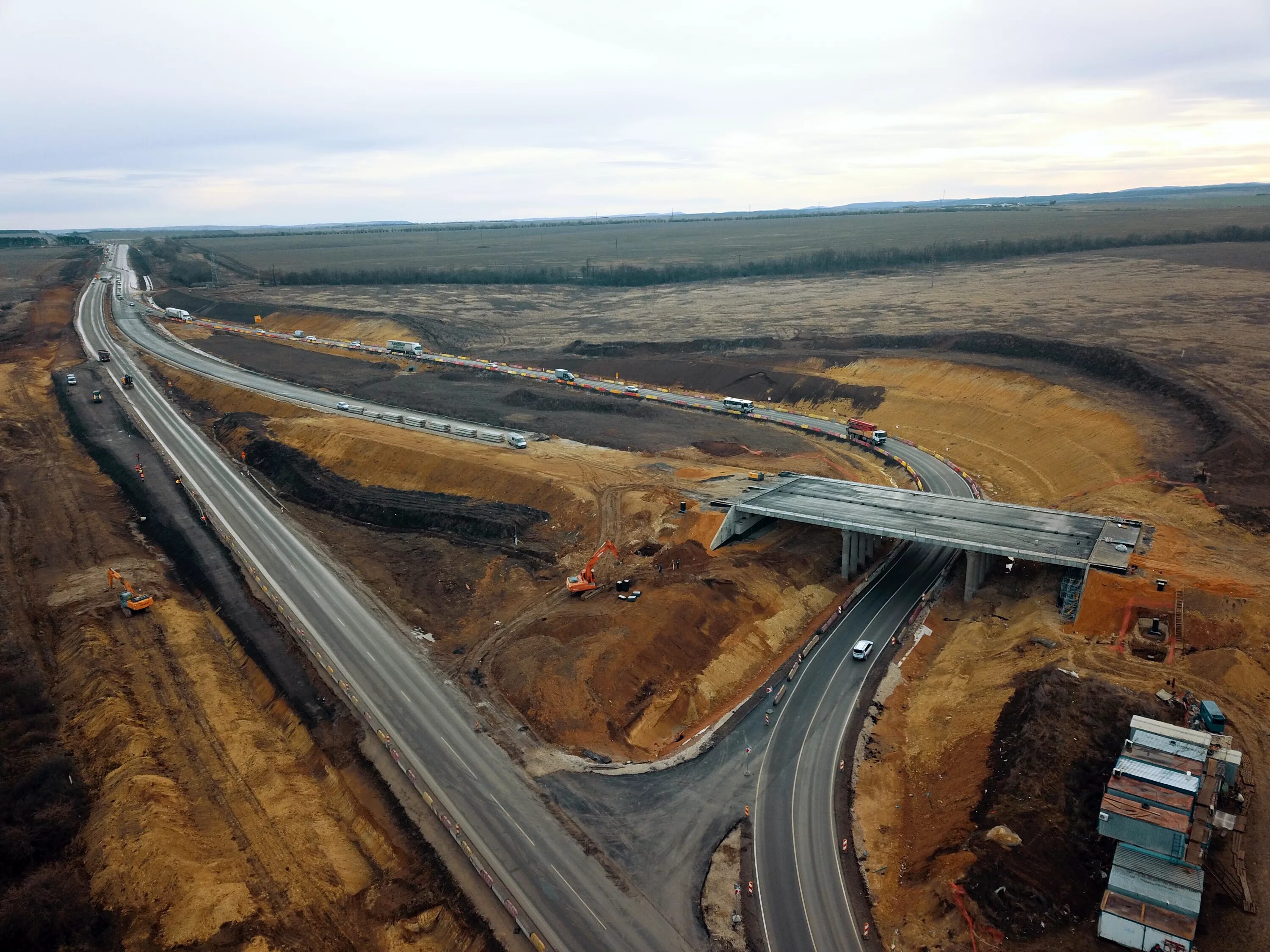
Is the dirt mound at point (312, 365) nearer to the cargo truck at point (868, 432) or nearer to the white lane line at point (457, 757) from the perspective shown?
the cargo truck at point (868, 432)

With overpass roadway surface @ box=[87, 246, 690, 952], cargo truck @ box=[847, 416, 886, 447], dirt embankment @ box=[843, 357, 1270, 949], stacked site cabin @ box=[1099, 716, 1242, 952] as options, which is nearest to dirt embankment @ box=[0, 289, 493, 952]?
overpass roadway surface @ box=[87, 246, 690, 952]

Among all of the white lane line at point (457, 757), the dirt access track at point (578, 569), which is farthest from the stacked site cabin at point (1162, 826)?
the white lane line at point (457, 757)

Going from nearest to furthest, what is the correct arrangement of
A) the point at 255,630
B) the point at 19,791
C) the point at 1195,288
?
the point at 19,791 → the point at 255,630 → the point at 1195,288

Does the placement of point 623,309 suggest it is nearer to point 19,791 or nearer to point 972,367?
point 972,367

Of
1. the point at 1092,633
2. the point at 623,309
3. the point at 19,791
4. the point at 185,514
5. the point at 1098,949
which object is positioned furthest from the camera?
the point at 623,309

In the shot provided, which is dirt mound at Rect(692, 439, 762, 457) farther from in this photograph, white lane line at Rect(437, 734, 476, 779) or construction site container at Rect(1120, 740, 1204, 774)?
construction site container at Rect(1120, 740, 1204, 774)

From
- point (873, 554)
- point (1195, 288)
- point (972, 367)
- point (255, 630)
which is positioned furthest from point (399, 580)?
point (1195, 288)
